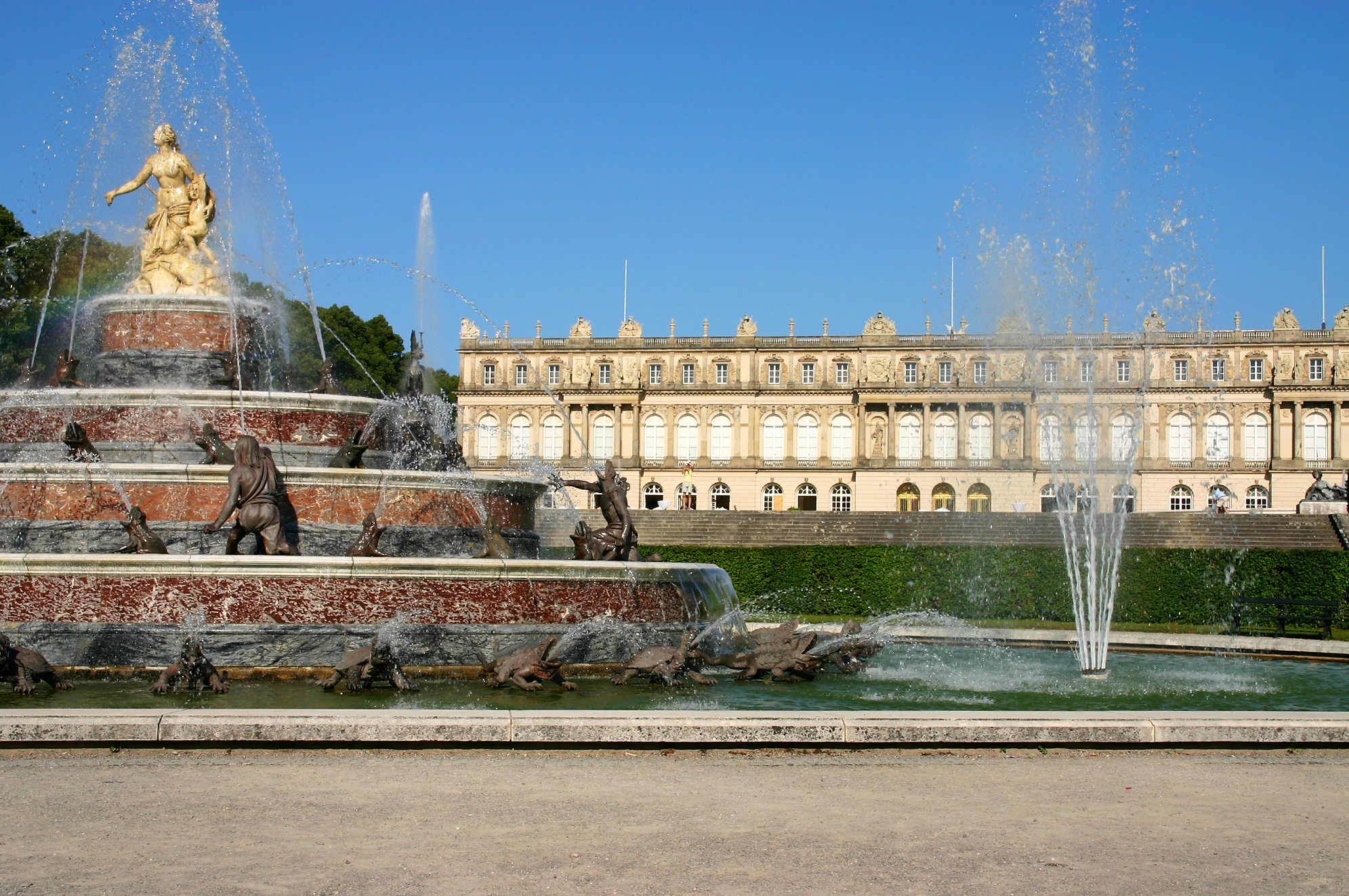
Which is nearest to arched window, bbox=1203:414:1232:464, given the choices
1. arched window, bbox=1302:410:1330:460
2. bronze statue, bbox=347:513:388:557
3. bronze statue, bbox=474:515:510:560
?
arched window, bbox=1302:410:1330:460

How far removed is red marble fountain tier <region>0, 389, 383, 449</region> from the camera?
13180 mm

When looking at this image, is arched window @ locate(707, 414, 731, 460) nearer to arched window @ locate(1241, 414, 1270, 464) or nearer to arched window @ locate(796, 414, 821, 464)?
arched window @ locate(796, 414, 821, 464)

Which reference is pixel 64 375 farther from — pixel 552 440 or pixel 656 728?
pixel 552 440

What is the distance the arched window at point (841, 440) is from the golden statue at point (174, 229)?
196ft

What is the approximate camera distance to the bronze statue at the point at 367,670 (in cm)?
982

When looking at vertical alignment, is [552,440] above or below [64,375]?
above

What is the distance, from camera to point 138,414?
13195 mm

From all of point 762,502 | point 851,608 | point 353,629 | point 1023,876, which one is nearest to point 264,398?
point 353,629

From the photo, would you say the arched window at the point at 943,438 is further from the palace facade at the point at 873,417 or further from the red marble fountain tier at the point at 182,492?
the red marble fountain tier at the point at 182,492

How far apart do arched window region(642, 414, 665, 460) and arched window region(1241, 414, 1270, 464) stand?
32583 mm

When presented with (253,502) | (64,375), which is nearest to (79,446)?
(64,375)

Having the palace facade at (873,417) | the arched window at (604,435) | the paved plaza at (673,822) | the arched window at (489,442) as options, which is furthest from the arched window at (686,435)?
the paved plaza at (673,822)

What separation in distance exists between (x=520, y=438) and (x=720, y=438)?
11.9 metres

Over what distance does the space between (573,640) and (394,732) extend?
3797 mm
